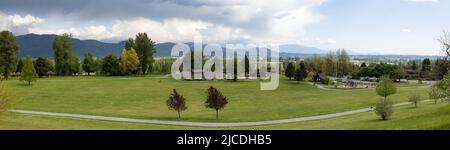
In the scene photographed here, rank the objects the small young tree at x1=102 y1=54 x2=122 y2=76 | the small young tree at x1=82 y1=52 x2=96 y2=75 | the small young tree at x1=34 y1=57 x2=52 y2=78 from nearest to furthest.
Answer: the small young tree at x1=34 y1=57 x2=52 y2=78, the small young tree at x1=102 y1=54 x2=122 y2=76, the small young tree at x1=82 y1=52 x2=96 y2=75

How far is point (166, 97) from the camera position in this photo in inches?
2817

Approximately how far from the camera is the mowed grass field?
52.0m

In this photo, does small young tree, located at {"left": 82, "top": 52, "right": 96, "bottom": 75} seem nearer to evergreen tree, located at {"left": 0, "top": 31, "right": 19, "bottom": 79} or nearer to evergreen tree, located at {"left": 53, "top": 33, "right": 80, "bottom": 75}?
evergreen tree, located at {"left": 53, "top": 33, "right": 80, "bottom": 75}

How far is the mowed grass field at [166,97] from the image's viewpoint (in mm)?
51984

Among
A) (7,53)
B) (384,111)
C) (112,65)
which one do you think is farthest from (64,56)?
(384,111)

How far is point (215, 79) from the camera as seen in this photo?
371ft

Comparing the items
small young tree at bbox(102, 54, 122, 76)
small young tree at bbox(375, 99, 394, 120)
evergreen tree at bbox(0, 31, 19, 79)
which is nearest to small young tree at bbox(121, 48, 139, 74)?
small young tree at bbox(102, 54, 122, 76)

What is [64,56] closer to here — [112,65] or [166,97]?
[112,65]

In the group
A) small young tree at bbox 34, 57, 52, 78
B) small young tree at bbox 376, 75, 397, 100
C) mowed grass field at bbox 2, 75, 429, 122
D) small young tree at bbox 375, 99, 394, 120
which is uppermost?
small young tree at bbox 34, 57, 52, 78

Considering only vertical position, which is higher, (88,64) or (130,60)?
(130,60)

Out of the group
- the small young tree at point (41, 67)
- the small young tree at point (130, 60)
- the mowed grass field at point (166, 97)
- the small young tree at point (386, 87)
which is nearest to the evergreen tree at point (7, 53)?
the small young tree at point (41, 67)

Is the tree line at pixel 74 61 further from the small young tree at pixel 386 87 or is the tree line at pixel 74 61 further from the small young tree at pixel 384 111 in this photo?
the small young tree at pixel 384 111
